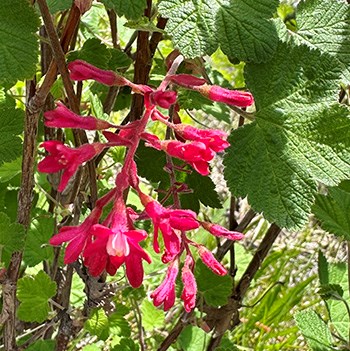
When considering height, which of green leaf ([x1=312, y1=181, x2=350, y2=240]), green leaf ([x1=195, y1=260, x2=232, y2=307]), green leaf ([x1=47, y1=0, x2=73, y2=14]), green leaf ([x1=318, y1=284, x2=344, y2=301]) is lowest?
green leaf ([x1=195, y1=260, x2=232, y2=307])

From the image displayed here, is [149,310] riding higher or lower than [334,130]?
lower

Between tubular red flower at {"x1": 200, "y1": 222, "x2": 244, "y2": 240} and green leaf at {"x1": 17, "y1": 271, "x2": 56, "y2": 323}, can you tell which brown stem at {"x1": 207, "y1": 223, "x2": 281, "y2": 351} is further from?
tubular red flower at {"x1": 200, "y1": 222, "x2": 244, "y2": 240}

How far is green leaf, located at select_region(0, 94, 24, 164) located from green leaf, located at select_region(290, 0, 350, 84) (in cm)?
50

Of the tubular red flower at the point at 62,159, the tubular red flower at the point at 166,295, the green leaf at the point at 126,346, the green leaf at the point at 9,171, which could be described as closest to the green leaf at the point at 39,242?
the green leaf at the point at 9,171

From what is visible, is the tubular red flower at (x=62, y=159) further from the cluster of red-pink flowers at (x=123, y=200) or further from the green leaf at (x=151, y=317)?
the green leaf at (x=151, y=317)

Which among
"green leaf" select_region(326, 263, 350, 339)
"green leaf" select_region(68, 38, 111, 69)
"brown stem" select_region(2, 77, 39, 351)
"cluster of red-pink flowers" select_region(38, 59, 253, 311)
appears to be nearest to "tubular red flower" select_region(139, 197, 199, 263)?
"cluster of red-pink flowers" select_region(38, 59, 253, 311)

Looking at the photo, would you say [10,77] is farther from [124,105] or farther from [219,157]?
[219,157]

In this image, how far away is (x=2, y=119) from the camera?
129 cm

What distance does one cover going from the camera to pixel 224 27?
3.37ft

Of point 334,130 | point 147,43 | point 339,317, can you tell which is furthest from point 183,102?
point 339,317

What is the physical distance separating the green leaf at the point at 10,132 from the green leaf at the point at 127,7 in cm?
39

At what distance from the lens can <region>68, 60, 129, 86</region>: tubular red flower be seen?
0.96 m

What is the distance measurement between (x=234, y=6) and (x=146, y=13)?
28 centimetres

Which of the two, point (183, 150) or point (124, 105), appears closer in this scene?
point (183, 150)
